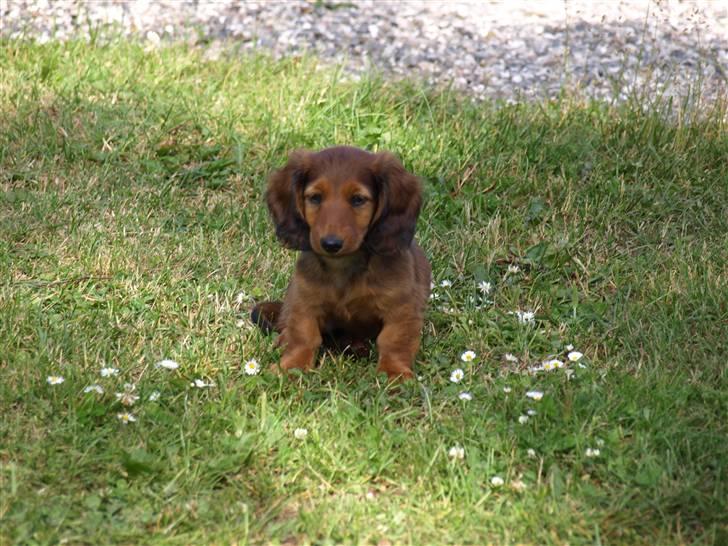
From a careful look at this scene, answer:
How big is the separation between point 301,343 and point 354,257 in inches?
14.5

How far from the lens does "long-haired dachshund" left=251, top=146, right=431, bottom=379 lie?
12.9ft

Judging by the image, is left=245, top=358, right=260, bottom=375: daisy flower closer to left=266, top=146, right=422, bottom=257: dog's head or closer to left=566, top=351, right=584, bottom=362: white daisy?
left=266, top=146, right=422, bottom=257: dog's head

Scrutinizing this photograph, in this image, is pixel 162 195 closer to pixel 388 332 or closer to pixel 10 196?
pixel 10 196

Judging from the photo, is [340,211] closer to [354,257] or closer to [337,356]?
[354,257]

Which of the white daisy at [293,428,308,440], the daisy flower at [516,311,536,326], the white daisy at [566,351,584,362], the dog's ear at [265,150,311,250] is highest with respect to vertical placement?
the dog's ear at [265,150,311,250]

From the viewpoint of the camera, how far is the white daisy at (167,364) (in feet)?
13.0

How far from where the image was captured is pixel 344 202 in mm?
3877

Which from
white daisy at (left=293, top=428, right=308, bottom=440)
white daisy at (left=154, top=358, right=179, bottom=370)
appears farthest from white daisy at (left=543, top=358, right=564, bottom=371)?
white daisy at (left=154, top=358, right=179, bottom=370)

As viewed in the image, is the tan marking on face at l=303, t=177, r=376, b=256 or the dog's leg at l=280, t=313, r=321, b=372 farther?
the dog's leg at l=280, t=313, r=321, b=372

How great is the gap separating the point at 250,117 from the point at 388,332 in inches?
95.8

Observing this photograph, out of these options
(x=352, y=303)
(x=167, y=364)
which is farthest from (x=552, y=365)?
(x=167, y=364)

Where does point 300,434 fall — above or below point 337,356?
above

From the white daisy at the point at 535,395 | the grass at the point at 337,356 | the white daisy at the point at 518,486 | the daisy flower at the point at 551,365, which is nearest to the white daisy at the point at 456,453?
the grass at the point at 337,356

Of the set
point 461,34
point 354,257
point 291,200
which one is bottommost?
point 461,34
